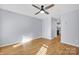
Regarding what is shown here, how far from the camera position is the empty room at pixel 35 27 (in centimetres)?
170

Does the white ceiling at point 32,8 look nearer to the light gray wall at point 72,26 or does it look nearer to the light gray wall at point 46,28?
the light gray wall at point 72,26

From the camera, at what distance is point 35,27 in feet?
10.8

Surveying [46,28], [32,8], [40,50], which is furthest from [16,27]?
[40,50]

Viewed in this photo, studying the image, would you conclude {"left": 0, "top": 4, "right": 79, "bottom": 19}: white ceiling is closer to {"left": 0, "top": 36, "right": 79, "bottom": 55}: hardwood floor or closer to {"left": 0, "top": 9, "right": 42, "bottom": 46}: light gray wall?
{"left": 0, "top": 9, "right": 42, "bottom": 46}: light gray wall

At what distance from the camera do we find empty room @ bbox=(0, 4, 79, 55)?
170 centimetres

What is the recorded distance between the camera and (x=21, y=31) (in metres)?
2.88

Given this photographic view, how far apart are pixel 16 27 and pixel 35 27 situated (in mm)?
1016

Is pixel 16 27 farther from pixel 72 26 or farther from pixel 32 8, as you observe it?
pixel 72 26

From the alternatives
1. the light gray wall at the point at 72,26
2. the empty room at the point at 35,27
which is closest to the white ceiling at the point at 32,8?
the empty room at the point at 35,27

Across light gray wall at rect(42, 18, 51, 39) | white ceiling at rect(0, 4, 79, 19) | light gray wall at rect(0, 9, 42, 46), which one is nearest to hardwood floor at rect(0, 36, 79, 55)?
light gray wall at rect(0, 9, 42, 46)

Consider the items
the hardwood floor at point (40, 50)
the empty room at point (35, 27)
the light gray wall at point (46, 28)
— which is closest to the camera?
the hardwood floor at point (40, 50)

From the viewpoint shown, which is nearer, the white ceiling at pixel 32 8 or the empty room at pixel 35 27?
the white ceiling at pixel 32 8
